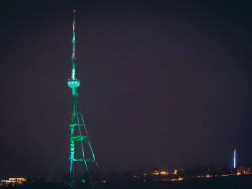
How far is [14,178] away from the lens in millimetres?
122562

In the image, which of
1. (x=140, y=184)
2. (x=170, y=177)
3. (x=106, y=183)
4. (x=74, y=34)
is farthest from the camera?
(x=170, y=177)

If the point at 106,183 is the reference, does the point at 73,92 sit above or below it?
above

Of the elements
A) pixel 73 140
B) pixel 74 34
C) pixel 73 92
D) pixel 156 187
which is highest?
pixel 74 34

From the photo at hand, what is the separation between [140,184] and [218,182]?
22.4 metres

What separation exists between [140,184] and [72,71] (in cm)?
5180

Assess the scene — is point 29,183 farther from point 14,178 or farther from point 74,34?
point 74,34

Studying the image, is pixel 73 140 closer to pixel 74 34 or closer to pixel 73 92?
pixel 73 92

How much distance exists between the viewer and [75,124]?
105 m

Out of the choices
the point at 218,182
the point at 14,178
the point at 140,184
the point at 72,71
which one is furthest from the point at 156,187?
the point at 72,71

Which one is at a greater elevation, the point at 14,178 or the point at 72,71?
the point at 72,71

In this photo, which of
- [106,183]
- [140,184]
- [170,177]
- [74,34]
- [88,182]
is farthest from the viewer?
[170,177]

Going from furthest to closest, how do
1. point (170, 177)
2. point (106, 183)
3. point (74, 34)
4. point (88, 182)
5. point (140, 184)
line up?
point (170, 177), point (140, 184), point (106, 183), point (88, 182), point (74, 34)

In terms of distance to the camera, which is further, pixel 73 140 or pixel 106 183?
pixel 106 183

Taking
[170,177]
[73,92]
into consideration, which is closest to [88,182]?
[73,92]
